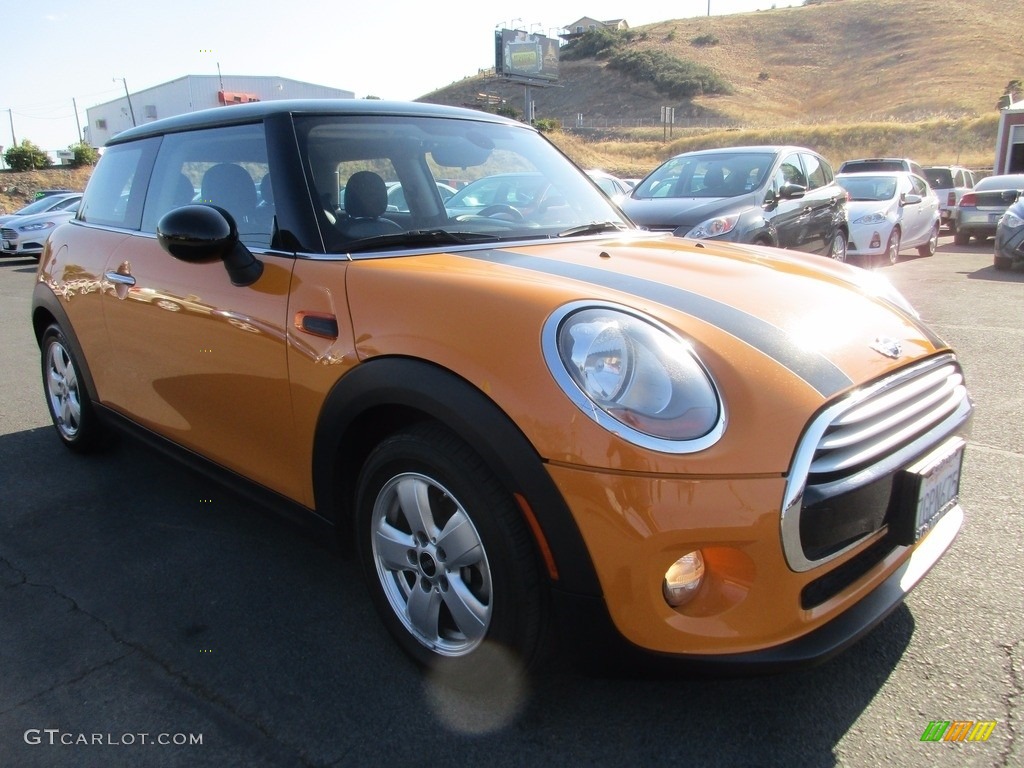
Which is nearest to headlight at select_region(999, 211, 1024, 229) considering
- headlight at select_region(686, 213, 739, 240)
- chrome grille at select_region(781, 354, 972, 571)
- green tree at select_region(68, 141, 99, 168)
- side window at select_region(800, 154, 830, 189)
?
side window at select_region(800, 154, 830, 189)

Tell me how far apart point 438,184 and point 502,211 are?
0.30 metres

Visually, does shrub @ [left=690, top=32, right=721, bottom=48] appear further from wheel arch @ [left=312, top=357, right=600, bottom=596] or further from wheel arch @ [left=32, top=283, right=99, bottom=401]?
wheel arch @ [left=312, top=357, right=600, bottom=596]

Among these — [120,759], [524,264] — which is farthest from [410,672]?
[524,264]

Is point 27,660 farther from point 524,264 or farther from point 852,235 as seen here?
point 852,235

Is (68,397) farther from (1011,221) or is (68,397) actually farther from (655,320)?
(1011,221)

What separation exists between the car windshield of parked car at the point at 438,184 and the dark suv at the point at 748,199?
367 cm

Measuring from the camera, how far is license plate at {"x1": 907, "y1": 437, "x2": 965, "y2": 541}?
6.28 ft

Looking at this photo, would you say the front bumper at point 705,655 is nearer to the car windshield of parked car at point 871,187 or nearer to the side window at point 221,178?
the side window at point 221,178

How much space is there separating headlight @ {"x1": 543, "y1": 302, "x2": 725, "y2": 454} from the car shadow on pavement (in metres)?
0.60

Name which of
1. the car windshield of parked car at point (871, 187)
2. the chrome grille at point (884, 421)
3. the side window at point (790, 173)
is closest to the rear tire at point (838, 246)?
the side window at point (790, 173)

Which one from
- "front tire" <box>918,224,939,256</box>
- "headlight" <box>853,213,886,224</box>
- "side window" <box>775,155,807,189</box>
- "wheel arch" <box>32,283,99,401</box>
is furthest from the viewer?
"front tire" <box>918,224,939,256</box>

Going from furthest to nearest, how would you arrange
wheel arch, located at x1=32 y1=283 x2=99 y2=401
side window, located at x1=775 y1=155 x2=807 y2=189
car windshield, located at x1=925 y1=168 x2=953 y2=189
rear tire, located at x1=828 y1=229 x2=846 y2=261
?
car windshield, located at x1=925 y1=168 x2=953 y2=189
rear tire, located at x1=828 y1=229 x2=846 y2=261
side window, located at x1=775 y1=155 x2=807 y2=189
wheel arch, located at x1=32 y1=283 x2=99 y2=401

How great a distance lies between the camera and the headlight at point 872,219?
35.7ft

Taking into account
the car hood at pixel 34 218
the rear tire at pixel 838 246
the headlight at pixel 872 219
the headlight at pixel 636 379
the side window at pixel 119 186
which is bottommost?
the rear tire at pixel 838 246
